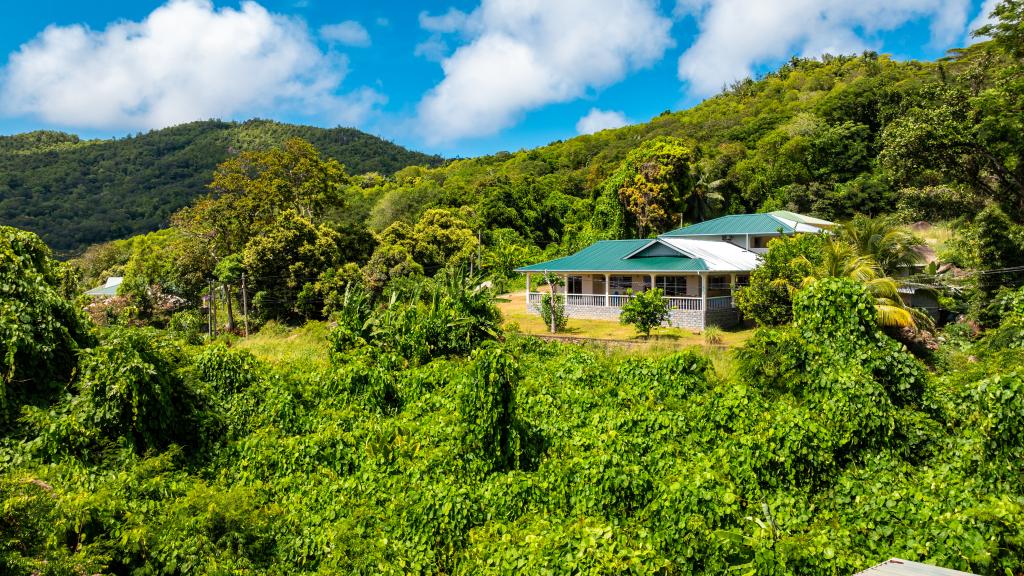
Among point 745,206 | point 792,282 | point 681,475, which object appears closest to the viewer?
point 681,475

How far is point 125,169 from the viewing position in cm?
11269

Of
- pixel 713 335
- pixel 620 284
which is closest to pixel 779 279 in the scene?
pixel 713 335

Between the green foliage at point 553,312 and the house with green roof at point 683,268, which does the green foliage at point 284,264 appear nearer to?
the house with green roof at point 683,268

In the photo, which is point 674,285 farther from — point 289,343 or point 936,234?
point 936,234

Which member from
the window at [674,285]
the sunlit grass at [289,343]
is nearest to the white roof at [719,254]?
the window at [674,285]

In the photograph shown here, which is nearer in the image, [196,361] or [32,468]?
[32,468]

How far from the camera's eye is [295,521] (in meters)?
7.89

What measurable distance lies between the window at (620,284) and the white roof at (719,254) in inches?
98.6

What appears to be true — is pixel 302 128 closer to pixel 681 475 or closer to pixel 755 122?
pixel 755 122

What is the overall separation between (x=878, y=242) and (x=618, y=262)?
32.9ft

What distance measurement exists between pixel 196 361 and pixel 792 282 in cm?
1660

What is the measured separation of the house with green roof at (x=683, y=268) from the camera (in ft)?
77.9

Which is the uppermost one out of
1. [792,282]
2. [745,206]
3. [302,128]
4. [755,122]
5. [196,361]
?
[302,128]

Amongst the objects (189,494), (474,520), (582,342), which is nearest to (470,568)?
(474,520)
